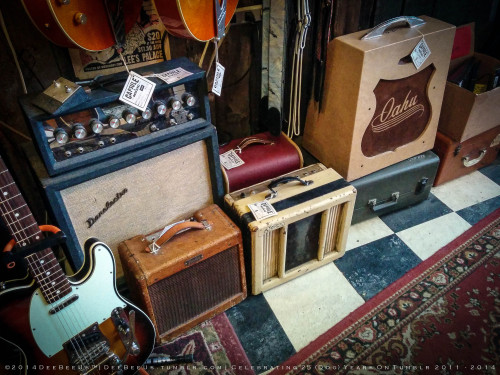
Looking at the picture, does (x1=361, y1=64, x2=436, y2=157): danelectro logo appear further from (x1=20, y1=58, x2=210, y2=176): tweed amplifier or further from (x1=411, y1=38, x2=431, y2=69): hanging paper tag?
(x1=20, y1=58, x2=210, y2=176): tweed amplifier

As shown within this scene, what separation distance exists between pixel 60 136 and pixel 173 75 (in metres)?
0.44

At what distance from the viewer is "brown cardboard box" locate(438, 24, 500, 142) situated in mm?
2107

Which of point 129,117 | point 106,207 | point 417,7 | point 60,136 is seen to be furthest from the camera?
point 417,7

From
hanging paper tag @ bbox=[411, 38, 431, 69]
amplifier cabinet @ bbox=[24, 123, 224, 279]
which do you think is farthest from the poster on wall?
hanging paper tag @ bbox=[411, 38, 431, 69]

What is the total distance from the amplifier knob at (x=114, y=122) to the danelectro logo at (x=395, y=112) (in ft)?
3.78

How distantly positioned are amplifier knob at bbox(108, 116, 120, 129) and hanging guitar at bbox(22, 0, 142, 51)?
0.76 ft

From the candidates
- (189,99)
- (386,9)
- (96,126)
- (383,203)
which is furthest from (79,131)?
(386,9)

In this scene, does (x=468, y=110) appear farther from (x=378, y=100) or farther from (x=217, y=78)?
(x=217, y=78)

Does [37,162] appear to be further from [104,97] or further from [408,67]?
[408,67]

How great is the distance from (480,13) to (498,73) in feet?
2.02

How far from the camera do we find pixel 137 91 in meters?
1.35

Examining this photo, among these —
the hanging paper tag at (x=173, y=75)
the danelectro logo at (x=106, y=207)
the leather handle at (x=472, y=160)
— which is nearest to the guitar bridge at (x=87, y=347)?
the danelectro logo at (x=106, y=207)

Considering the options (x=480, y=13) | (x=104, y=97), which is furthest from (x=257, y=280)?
(x=480, y=13)

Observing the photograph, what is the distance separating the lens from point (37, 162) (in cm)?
139
